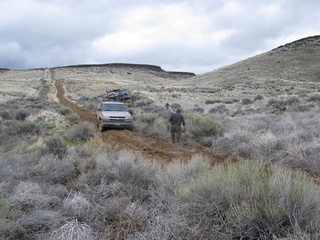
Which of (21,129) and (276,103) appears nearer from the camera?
(21,129)

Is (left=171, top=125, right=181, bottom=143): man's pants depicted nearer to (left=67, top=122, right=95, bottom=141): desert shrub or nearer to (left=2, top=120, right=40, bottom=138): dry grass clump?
(left=67, top=122, right=95, bottom=141): desert shrub

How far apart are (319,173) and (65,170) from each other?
19.2ft

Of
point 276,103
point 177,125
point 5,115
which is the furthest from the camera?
point 276,103

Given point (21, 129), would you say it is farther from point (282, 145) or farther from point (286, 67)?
point (286, 67)

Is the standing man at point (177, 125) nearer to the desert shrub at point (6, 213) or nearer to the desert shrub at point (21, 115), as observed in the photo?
the desert shrub at point (6, 213)

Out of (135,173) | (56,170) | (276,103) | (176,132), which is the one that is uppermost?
(276,103)

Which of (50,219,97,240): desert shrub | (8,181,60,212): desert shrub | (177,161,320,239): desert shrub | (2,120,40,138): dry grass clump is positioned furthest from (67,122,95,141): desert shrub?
(177,161,320,239): desert shrub

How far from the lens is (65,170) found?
20.7ft

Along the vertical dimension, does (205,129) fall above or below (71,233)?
below

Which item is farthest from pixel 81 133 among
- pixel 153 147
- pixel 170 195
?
pixel 170 195

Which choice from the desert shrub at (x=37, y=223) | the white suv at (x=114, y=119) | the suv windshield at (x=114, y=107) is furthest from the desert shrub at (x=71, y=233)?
the suv windshield at (x=114, y=107)

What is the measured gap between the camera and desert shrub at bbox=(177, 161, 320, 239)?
318 cm

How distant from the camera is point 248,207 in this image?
11.0 ft

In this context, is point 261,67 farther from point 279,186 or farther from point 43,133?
point 279,186
